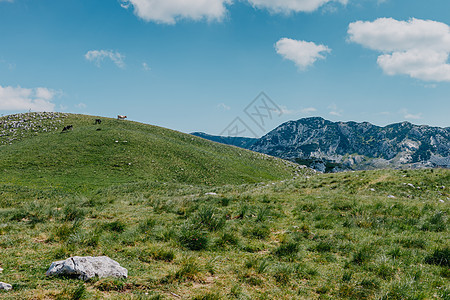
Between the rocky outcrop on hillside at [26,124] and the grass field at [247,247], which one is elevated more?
the rocky outcrop on hillside at [26,124]

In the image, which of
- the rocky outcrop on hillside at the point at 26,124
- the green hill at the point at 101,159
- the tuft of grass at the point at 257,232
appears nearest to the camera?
the tuft of grass at the point at 257,232

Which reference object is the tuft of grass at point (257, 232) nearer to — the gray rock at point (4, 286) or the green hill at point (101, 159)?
the gray rock at point (4, 286)

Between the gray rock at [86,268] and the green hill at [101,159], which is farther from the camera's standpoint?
the green hill at [101,159]

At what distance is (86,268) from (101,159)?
129 feet

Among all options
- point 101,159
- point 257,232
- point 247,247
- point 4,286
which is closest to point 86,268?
point 4,286

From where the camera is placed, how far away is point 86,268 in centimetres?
591

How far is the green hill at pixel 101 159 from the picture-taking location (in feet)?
110

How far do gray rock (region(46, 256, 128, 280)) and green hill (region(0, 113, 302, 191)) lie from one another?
26.9 metres

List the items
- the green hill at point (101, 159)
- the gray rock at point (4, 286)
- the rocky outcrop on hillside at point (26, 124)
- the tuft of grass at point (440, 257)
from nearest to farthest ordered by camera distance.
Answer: the gray rock at point (4, 286) < the tuft of grass at point (440, 257) < the green hill at point (101, 159) < the rocky outcrop on hillside at point (26, 124)

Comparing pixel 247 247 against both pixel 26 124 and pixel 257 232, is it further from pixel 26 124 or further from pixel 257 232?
pixel 26 124

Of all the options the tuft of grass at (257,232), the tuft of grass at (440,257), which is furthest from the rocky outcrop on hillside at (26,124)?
the tuft of grass at (440,257)

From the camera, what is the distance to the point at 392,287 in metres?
6.12

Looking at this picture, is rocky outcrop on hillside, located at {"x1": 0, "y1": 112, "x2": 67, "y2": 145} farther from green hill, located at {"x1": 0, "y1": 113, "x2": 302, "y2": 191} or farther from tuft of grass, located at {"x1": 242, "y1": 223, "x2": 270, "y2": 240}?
tuft of grass, located at {"x1": 242, "y1": 223, "x2": 270, "y2": 240}

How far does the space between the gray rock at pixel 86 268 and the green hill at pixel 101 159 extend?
2689 centimetres
